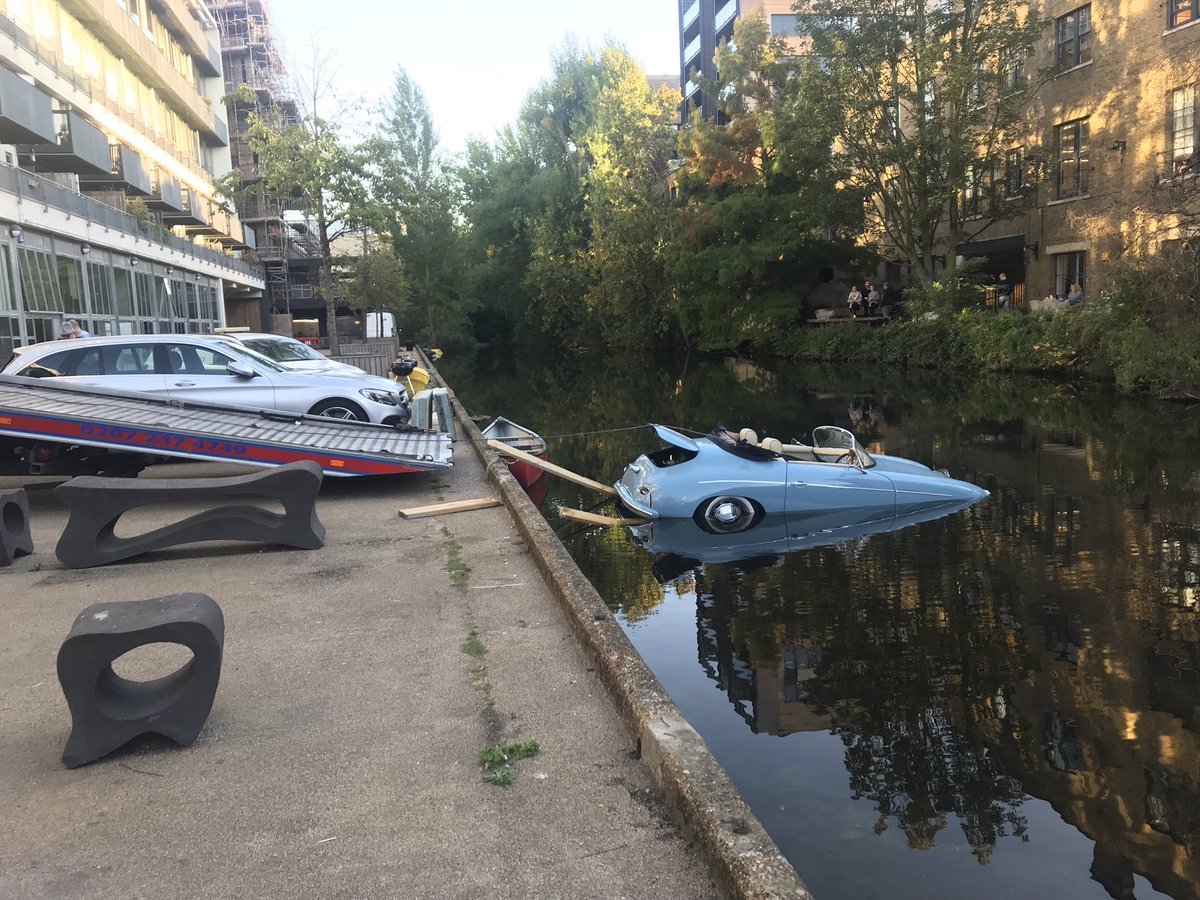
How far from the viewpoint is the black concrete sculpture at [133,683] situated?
4438 mm

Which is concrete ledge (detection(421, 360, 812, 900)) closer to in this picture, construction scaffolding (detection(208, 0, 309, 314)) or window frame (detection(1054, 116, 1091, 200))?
window frame (detection(1054, 116, 1091, 200))

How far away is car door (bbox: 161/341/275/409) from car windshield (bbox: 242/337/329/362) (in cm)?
302

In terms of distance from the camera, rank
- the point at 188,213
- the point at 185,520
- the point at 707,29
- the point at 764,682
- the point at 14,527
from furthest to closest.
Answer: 1. the point at 707,29
2. the point at 188,213
3. the point at 14,527
4. the point at 185,520
5. the point at 764,682

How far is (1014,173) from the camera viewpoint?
35.3 m

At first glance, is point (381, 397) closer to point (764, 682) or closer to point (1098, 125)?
point (764, 682)

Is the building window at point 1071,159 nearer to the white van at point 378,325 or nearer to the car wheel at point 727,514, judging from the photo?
the white van at point 378,325

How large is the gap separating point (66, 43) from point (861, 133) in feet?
87.3

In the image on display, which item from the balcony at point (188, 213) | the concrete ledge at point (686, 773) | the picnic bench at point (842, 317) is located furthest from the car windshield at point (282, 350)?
the balcony at point (188, 213)

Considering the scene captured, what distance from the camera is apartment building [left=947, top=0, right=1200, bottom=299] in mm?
28000

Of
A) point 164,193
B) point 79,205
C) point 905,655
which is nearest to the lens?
point 905,655

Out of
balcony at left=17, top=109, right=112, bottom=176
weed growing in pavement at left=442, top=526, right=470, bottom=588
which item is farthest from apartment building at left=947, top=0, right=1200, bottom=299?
balcony at left=17, top=109, right=112, bottom=176

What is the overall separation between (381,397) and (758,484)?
21.4 feet

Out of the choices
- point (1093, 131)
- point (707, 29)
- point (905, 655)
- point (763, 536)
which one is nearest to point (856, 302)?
point (1093, 131)

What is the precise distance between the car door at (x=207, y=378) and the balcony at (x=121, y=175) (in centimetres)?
2216
